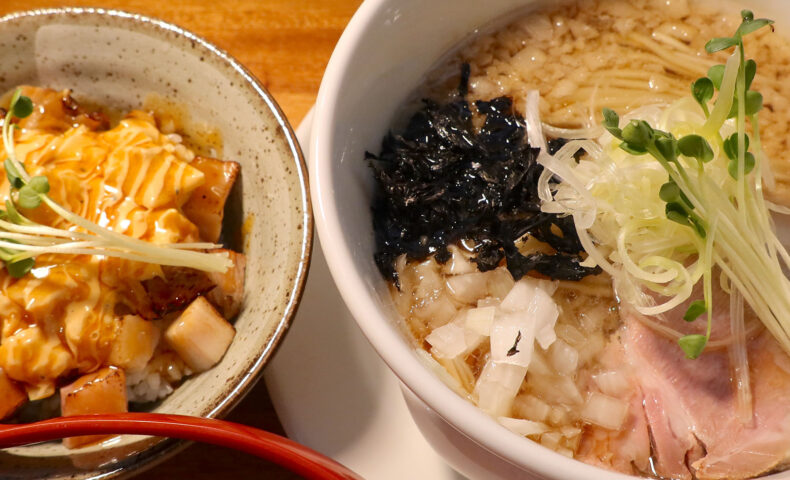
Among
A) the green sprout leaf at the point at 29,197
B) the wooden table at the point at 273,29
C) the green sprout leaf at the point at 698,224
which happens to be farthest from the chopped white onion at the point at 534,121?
the green sprout leaf at the point at 29,197

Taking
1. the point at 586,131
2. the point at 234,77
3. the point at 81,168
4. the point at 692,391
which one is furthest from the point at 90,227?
the point at 692,391

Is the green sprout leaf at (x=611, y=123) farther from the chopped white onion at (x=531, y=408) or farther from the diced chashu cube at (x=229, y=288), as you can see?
the diced chashu cube at (x=229, y=288)

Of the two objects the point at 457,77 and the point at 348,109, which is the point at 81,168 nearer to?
the point at 348,109

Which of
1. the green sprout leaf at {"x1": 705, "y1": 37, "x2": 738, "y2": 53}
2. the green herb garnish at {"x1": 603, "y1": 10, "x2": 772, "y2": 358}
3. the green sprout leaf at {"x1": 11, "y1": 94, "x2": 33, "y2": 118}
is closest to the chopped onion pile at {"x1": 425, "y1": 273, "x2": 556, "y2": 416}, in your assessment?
the green herb garnish at {"x1": 603, "y1": 10, "x2": 772, "y2": 358}

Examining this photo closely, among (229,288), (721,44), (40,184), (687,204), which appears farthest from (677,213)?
(40,184)

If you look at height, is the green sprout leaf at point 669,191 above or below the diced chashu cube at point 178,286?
above

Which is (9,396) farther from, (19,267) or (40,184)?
(40,184)

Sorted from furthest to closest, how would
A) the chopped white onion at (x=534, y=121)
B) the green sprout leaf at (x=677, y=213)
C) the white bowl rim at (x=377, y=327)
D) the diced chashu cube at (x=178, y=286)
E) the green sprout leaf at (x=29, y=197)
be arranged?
1. the diced chashu cube at (x=178, y=286)
2. the green sprout leaf at (x=29, y=197)
3. the chopped white onion at (x=534, y=121)
4. the green sprout leaf at (x=677, y=213)
5. the white bowl rim at (x=377, y=327)
